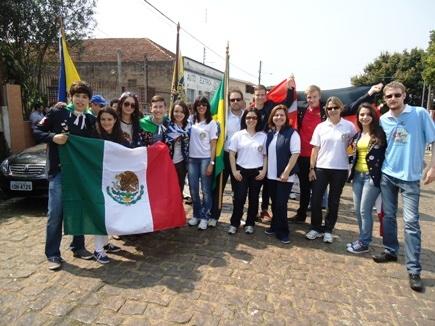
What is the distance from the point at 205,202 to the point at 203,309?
91.2 inches

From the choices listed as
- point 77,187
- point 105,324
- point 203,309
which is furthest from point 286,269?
point 77,187

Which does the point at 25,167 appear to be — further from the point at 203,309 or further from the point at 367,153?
the point at 367,153

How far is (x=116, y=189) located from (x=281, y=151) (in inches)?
84.5

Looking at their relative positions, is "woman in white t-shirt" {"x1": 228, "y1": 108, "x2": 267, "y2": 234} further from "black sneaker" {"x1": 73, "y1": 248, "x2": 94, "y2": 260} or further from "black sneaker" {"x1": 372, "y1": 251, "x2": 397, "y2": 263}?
"black sneaker" {"x1": 73, "y1": 248, "x2": 94, "y2": 260}

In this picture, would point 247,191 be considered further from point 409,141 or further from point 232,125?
point 409,141

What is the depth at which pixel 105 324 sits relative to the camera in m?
3.00

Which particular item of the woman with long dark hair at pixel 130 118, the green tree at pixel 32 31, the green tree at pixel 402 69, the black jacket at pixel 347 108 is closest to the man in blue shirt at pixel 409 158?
the black jacket at pixel 347 108

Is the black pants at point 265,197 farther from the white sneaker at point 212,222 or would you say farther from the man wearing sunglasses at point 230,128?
the white sneaker at point 212,222

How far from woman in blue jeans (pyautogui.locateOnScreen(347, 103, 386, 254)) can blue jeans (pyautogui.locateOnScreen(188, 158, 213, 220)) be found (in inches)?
77.7

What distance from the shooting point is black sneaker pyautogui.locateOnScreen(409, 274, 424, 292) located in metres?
3.74

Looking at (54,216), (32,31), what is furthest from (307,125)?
(32,31)

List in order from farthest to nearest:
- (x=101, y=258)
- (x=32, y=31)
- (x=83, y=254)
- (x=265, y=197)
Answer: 1. (x=32, y=31)
2. (x=265, y=197)
3. (x=83, y=254)
4. (x=101, y=258)

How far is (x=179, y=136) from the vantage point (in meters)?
5.15

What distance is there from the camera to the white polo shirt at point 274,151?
15.8 ft
